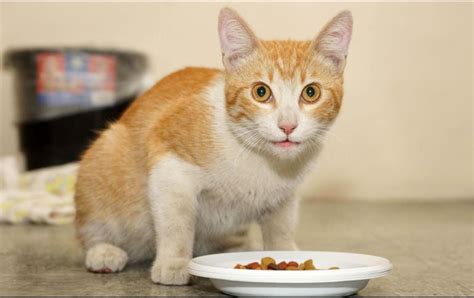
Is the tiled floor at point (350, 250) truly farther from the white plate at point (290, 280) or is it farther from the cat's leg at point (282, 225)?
the cat's leg at point (282, 225)

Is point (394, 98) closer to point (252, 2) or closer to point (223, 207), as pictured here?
point (252, 2)

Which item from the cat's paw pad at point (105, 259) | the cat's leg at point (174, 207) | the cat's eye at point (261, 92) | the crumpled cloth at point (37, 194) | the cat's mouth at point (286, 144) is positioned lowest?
the crumpled cloth at point (37, 194)

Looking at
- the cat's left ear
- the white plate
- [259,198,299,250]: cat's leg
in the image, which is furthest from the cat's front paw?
the cat's left ear

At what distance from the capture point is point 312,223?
9.57 feet

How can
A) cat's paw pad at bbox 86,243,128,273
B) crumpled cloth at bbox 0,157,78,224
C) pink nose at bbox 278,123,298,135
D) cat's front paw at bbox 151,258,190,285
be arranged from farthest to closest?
crumpled cloth at bbox 0,157,78,224 → cat's paw pad at bbox 86,243,128,273 → cat's front paw at bbox 151,258,190,285 → pink nose at bbox 278,123,298,135

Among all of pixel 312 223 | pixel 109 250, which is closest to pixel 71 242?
pixel 109 250

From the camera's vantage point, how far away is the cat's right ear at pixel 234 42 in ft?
5.27

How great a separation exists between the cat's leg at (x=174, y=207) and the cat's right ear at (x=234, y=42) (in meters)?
0.27

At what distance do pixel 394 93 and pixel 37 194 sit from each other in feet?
6.35

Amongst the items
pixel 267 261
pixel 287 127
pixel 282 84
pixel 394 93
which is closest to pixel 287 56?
pixel 282 84

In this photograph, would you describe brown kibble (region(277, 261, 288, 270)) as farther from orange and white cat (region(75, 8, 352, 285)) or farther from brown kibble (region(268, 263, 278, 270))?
orange and white cat (region(75, 8, 352, 285))

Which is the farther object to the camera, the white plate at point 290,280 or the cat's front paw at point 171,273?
the cat's front paw at point 171,273

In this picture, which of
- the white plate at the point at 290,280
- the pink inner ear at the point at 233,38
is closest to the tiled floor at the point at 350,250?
the white plate at the point at 290,280

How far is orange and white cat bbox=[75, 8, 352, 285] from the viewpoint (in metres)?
1.54
